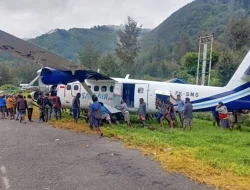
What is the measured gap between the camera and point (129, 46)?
53844mm

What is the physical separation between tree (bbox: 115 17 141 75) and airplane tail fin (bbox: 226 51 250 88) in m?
35.1

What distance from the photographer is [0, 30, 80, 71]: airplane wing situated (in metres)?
12.3

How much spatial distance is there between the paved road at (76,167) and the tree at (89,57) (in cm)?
4341

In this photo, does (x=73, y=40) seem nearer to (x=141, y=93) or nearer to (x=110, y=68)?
(x=110, y=68)

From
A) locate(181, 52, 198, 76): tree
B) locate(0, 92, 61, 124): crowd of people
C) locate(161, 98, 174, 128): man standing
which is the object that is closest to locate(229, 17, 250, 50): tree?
locate(181, 52, 198, 76): tree

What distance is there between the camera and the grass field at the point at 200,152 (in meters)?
7.86

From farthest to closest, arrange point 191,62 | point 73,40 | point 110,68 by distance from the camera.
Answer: point 73,40
point 110,68
point 191,62

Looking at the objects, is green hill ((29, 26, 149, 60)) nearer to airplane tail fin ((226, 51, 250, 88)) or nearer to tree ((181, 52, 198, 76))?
tree ((181, 52, 198, 76))

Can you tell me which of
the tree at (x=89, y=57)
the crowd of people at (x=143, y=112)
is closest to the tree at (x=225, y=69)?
the crowd of people at (x=143, y=112)

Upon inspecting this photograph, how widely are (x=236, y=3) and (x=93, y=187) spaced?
10980cm

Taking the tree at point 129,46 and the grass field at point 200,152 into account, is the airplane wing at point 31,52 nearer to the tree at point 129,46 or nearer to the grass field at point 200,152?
the grass field at point 200,152

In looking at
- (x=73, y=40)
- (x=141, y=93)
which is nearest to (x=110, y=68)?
(x=141, y=93)

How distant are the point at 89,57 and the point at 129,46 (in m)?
7.32

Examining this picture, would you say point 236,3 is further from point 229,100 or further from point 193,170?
point 193,170
